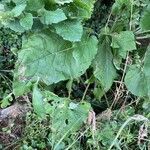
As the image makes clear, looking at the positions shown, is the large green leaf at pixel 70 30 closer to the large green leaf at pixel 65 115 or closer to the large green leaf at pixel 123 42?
the large green leaf at pixel 123 42

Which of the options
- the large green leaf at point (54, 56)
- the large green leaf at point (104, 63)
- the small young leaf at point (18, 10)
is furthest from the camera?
the large green leaf at point (104, 63)

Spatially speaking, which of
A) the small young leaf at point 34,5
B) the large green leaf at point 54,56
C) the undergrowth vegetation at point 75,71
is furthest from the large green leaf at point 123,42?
the small young leaf at point 34,5

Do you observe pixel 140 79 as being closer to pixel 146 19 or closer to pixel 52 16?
pixel 146 19

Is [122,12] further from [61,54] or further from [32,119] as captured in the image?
[32,119]

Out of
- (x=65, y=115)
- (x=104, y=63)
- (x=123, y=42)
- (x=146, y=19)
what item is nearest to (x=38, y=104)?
(x=65, y=115)

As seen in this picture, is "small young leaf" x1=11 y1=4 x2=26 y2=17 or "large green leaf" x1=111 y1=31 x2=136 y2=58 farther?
"large green leaf" x1=111 y1=31 x2=136 y2=58

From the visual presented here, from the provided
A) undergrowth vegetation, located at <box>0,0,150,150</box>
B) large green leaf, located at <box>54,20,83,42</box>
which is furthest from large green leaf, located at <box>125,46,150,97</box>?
large green leaf, located at <box>54,20,83,42</box>

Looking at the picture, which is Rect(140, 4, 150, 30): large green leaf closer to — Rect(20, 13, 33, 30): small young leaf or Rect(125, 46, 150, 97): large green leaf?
Rect(125, 46, 150, 97): large green leaf
